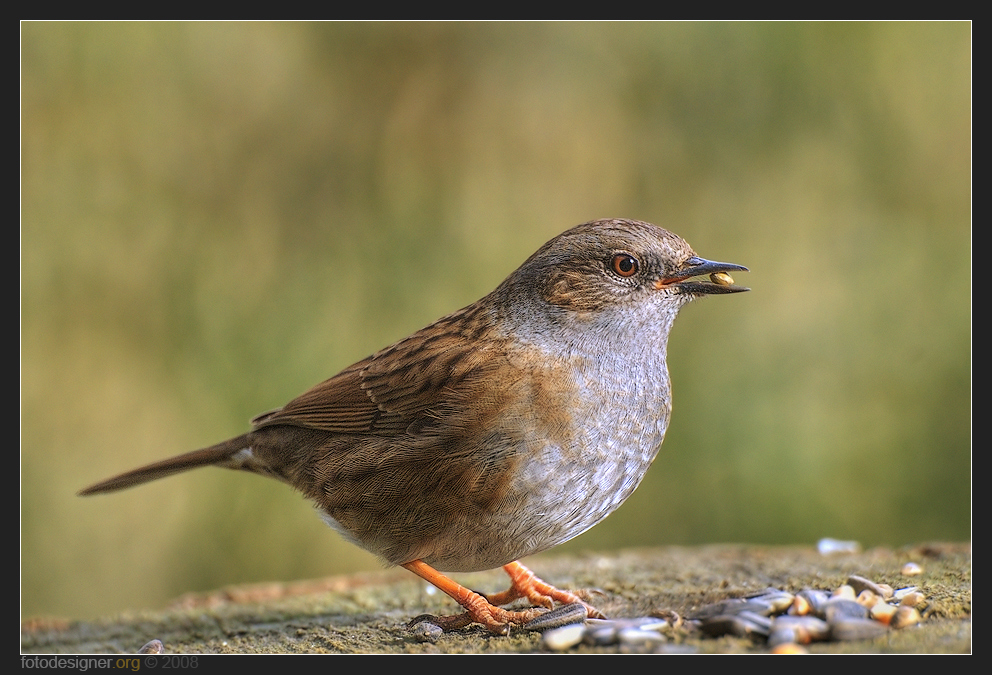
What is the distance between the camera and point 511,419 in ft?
12.8

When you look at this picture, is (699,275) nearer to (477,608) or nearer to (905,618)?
(905,618)

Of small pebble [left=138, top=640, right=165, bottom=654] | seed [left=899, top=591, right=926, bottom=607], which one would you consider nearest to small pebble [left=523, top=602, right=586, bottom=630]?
seed [left=899, top=591, right=926, bottom=607]

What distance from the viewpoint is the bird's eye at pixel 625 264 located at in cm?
426

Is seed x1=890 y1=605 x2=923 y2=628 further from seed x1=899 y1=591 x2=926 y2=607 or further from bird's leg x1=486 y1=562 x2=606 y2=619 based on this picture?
bird's leg x1=486 y1=562 x2=606 y2=619

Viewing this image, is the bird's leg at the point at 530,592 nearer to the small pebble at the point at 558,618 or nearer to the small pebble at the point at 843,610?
the small pebble at the point at 558,618

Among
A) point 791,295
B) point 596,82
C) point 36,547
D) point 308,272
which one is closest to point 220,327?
point 308,272

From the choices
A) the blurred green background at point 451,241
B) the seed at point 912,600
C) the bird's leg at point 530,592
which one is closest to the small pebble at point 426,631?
the bird's leg at point 530,592

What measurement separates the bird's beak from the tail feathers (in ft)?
7.97

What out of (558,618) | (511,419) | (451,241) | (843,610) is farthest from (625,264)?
(451,241)

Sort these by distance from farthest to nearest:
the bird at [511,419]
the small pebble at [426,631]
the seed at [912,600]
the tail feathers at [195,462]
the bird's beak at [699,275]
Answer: the tail feathers at [195,462]
the bird's beak at [699,275]
the small pebble at [426,631]
the bird at [511,419]
the seed at [912,600]

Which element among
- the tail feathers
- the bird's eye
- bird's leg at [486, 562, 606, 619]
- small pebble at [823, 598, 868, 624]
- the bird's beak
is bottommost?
bird's leg at [486, 562, 606, 619]

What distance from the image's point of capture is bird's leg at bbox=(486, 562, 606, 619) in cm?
461

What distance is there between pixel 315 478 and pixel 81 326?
12.6 ft

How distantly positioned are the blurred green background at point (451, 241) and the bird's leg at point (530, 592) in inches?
105
